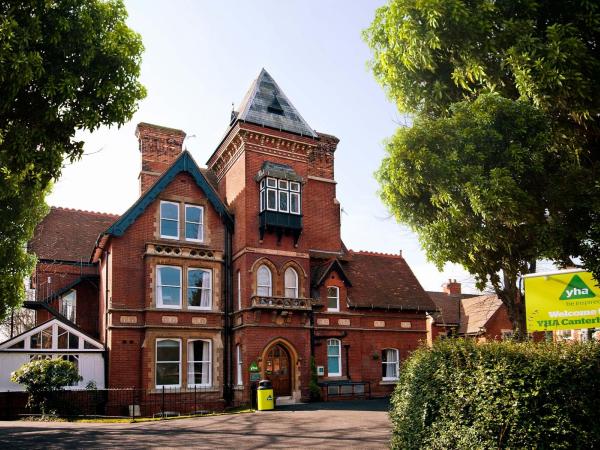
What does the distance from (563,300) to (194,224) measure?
58.7 feet

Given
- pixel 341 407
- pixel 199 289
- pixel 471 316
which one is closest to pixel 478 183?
pixel 341 407

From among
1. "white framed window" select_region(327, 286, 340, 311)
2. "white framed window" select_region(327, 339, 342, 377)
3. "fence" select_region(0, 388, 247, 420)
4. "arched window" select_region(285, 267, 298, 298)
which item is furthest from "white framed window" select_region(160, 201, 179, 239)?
"white framed window" select_region(327, 339, 342, 377)

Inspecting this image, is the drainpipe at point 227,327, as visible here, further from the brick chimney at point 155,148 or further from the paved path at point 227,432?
the paved path at point 227,432

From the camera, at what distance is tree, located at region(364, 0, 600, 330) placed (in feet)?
34.7

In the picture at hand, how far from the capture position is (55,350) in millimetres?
24719

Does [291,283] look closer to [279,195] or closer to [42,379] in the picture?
[279,195]

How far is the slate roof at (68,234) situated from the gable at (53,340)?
17.7 feet

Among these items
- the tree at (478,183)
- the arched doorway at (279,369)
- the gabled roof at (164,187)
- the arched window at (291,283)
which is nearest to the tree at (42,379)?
the gabled roof at (164,187)

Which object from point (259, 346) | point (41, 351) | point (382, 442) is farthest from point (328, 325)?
point (382, 442)

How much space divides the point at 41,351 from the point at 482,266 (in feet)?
62.0

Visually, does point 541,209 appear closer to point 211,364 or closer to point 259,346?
point 259,346

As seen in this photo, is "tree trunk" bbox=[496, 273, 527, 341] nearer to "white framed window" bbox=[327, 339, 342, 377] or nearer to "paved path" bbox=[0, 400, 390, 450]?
"paved path" bbox=[0, 400, 390, 450]

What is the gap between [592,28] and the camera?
10.6 m

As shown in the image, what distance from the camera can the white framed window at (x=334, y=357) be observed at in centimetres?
2923
